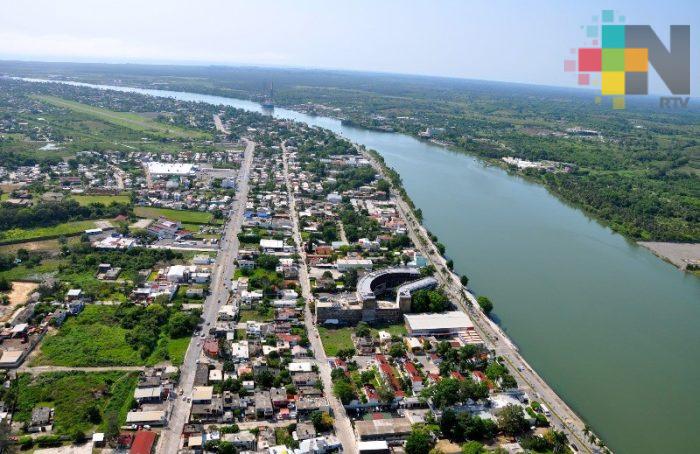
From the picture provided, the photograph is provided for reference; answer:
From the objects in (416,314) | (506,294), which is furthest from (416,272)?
(506,294)

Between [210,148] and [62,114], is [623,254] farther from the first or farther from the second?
[62,114]

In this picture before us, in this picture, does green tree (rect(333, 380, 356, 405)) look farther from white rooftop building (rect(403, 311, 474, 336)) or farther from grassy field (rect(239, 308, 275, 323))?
grassy field (rect(239, 308, 275, 323))

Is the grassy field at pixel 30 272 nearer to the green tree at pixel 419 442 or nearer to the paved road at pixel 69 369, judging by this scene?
the paved road at pixel 69 369

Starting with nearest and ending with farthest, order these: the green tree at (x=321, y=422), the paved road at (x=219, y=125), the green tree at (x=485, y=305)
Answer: the green tree at (x=321, y=422) → the green tree at (x=485, y=305) → the paved road at (x=219, y=125)

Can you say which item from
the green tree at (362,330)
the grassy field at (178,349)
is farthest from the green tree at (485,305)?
the grassy field at (178,349)

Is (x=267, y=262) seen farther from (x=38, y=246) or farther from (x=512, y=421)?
(x=512, y=421)

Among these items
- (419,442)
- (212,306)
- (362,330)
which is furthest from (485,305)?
(212,306)
